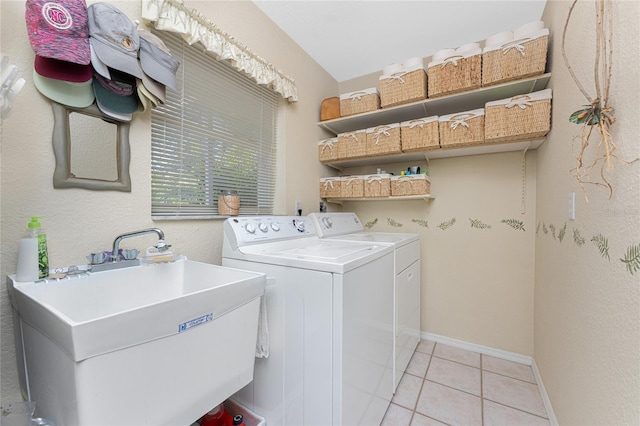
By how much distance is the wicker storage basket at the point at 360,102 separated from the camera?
2277 mm

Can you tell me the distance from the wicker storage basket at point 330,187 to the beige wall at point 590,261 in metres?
1.55

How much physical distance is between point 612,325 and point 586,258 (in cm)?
32

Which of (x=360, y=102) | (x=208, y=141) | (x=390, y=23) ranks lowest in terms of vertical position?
(x=208, y=141)

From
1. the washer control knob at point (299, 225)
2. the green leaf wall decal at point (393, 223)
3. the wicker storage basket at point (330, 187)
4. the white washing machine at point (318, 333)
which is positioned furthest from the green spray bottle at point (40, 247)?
the green leaf wall decal at point (393, 223)

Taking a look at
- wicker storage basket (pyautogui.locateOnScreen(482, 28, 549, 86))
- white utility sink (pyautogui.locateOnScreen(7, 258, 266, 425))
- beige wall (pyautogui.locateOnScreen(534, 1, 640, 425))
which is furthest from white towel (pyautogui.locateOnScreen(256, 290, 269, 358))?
wicker storage basket (pyautogui.locateOnScreen(482, 28, 549, 86))

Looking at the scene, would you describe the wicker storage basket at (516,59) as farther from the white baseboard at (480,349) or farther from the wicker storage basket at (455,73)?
the white baseboard at (480,349)

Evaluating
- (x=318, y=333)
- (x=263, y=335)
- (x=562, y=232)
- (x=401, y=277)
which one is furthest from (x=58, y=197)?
(x=562, y=232)

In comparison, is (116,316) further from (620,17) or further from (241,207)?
(620,17)

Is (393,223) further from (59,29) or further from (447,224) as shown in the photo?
(59,29)

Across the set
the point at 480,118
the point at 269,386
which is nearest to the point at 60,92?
the point at 269,386

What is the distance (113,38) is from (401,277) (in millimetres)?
2006

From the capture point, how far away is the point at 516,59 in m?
1.70

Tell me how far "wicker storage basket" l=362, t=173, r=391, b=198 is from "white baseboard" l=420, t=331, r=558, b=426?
4.67ft

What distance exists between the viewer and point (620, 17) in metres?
0.82
